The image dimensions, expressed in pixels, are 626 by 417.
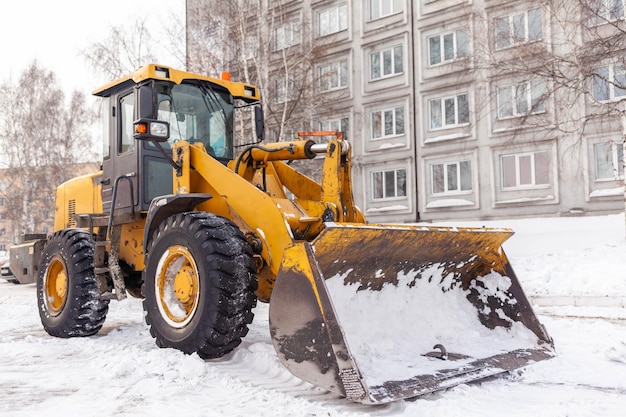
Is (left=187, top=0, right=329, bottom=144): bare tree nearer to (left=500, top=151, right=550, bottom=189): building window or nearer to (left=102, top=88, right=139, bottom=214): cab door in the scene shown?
(left=500, top=151, right=550, bottom=189): building window

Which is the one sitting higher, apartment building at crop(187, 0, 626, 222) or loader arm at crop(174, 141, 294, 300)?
apartment building at crop(187, 0, 626, 222)

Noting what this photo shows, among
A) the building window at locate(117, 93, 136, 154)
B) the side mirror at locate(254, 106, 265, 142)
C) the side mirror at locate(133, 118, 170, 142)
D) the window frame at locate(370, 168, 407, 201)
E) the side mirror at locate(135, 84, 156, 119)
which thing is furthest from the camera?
the window frame at locate(370, 168, 407, 201)

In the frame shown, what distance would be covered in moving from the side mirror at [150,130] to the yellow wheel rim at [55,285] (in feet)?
7.13

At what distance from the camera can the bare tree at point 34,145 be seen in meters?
27.7

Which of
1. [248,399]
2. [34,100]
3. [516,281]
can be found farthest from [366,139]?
[248,399]

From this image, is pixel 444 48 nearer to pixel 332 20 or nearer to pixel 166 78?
pixel 332 20

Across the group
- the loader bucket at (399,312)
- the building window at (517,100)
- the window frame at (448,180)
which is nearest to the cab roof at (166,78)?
the loader bucket at (399,312)

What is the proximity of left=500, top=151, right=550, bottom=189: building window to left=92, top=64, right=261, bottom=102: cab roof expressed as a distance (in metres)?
15.5

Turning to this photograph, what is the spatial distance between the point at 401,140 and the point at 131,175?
58.6 ft

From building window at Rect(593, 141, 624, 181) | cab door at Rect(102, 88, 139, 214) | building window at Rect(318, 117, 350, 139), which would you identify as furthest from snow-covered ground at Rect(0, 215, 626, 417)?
building window at Rect(318, 117, 350, 139)

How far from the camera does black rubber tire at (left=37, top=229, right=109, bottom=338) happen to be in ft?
19.1

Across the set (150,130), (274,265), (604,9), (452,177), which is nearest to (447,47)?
(452,177)

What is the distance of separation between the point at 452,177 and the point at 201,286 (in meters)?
18.4

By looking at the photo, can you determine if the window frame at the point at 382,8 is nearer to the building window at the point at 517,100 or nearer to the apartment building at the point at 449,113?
the apartment building at the point at 449,113
